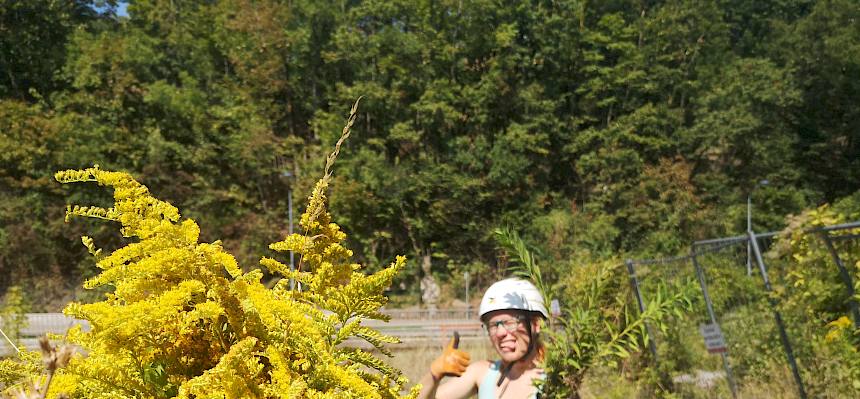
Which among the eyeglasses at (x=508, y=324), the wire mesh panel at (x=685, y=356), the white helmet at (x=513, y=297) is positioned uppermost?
the white helmet at (x=513, y=297)

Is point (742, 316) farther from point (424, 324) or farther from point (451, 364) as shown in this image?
point (424, 324)

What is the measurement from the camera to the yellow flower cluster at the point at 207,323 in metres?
0.94

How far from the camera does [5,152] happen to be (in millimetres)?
26031

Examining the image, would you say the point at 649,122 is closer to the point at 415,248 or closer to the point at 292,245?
the point at 415,248

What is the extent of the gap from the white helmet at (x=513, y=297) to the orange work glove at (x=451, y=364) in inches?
6.6

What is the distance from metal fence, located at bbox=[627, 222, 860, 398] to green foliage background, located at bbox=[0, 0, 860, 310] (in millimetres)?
18965

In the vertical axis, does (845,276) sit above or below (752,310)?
above

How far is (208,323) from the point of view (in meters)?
1.04

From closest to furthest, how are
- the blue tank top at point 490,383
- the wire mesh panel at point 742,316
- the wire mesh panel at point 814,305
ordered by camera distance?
1. the blue tank top at point 490,383
2. the wire mesh panel at point 814,305
3. the wire mesh panel at point 742,316

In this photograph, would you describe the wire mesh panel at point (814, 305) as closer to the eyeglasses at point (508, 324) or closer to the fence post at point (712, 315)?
the fence post at point (712, 315)

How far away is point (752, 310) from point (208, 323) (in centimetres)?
641

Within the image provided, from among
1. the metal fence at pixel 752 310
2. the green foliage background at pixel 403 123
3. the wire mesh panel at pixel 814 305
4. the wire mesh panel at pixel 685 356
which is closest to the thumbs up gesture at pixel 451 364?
the metal fence at pixel 752 310

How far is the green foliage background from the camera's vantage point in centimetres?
2798

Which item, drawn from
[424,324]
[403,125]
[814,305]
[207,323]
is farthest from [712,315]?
[403,125]
